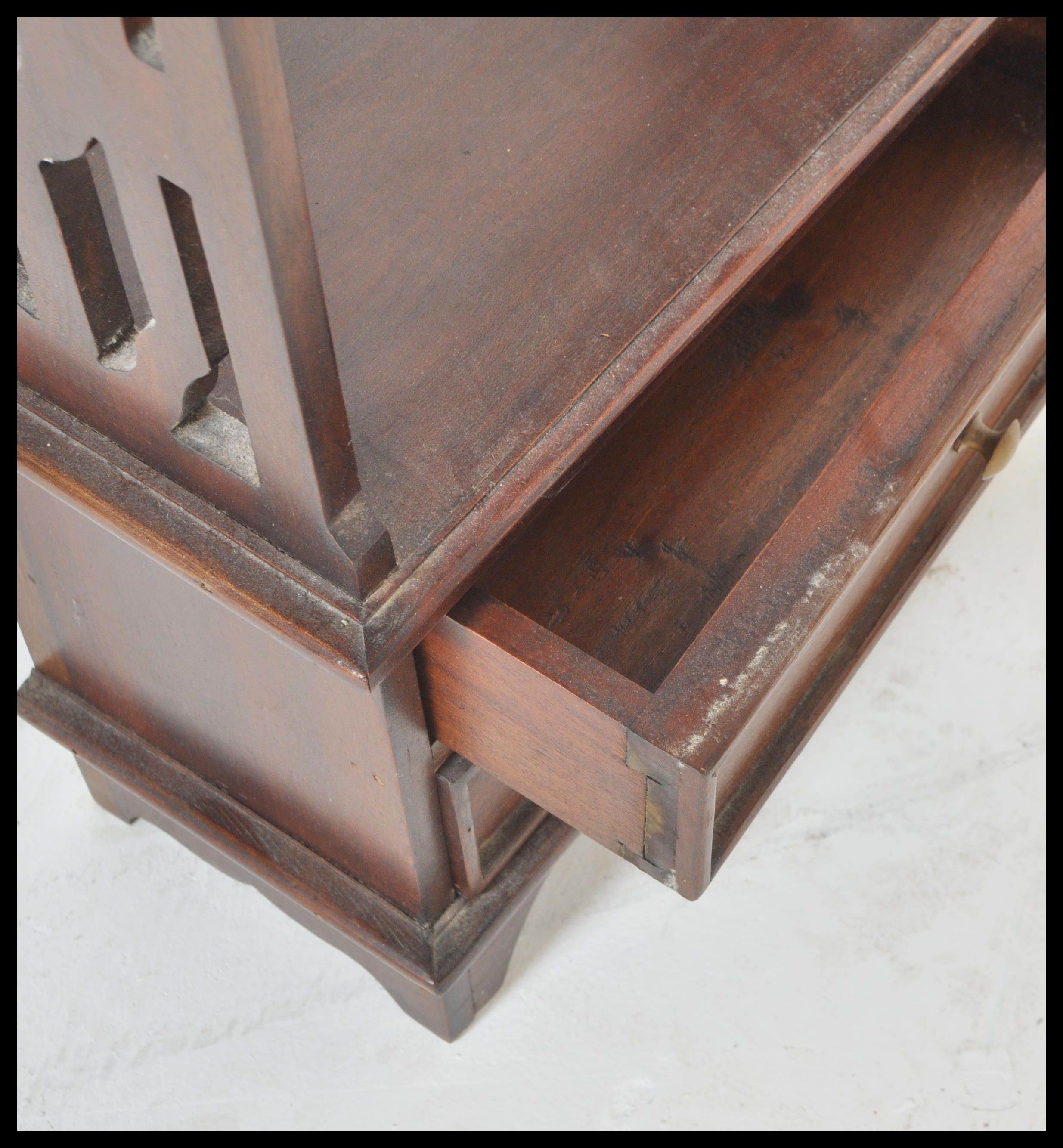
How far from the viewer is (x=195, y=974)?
1039 mm

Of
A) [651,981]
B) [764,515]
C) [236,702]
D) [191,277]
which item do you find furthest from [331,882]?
[191,277]

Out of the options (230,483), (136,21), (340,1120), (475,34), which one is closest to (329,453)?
(230,483)

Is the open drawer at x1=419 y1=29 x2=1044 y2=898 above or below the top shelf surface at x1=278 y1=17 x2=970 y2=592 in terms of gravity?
below

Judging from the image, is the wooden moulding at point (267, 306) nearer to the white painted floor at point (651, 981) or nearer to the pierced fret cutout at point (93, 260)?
the pierced fret cutout at point (93, 260)

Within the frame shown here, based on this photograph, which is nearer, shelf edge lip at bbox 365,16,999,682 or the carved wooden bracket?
the carved wooden bracket

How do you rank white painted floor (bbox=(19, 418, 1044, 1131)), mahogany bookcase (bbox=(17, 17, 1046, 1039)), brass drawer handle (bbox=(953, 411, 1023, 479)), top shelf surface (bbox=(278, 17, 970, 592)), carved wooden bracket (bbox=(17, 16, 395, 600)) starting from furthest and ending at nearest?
1. white painted floor (bbox=(19, 418, 1044, 1131))
2. brass drawer handle (bbox=(953, 411, 1023, 479))
3. top shelf surface (bbox=(278, 17, 970, 592))
4. mahogany bookcase (bbox=(17, 17, 1046, 1039))
5. carved wooden bracket (bbox=(17, 16, 395, 600))

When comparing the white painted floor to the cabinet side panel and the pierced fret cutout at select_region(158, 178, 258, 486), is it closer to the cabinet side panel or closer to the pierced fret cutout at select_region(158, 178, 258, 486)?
the cabinet side panel

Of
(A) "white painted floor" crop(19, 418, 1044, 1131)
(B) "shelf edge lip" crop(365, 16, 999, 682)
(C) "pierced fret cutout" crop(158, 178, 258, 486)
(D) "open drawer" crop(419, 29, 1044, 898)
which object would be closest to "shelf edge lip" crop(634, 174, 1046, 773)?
(D) "open drawer" crop(419, 29, 1044, 898)

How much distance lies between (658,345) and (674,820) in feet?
0.82

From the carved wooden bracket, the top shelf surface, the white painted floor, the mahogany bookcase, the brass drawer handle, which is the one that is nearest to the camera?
the carved wooden bracket

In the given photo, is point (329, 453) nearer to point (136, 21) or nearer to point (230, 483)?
point (230, 483)

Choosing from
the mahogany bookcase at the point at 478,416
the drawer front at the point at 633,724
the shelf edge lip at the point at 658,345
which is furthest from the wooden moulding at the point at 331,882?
the shelf edge lip at the point at 658,345

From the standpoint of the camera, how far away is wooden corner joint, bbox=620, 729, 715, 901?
66 centimetres

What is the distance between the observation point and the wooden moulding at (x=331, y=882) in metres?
0.91
